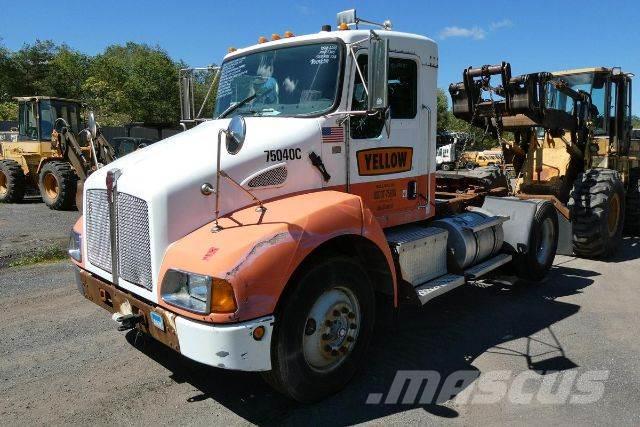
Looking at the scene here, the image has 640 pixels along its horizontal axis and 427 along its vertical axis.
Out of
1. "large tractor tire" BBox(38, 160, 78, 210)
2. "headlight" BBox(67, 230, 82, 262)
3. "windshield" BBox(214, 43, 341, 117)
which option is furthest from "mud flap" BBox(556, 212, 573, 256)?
"large tractor tire" BBox(38, 160, 78, 210)

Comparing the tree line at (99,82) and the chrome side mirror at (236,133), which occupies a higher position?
the tree line at (99,82)

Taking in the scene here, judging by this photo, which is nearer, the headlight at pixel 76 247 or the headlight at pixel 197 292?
the headlight at pixel 197 292

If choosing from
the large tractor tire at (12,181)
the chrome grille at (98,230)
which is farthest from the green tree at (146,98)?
the chrome grille at (98,230)

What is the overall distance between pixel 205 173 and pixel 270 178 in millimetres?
543

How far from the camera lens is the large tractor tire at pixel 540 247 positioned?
6605 mm

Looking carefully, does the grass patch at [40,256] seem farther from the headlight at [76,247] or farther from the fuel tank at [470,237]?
the fuel tank at [470,237]

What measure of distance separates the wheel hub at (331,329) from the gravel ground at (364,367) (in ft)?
1.04

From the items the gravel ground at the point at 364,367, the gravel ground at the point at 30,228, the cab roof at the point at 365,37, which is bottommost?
the gravel ground at the point at 364,367

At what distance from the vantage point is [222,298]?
3.11m

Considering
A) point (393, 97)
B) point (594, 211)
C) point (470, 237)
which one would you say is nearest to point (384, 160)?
point (393, 97)

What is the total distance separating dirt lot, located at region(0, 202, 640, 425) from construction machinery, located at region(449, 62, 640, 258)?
1672 millimetres

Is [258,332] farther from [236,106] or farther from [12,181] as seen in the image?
[12,181]

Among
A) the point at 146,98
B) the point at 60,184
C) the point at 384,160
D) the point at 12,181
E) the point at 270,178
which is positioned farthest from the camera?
the point at 146,98

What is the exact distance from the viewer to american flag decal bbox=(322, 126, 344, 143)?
14.0ft
